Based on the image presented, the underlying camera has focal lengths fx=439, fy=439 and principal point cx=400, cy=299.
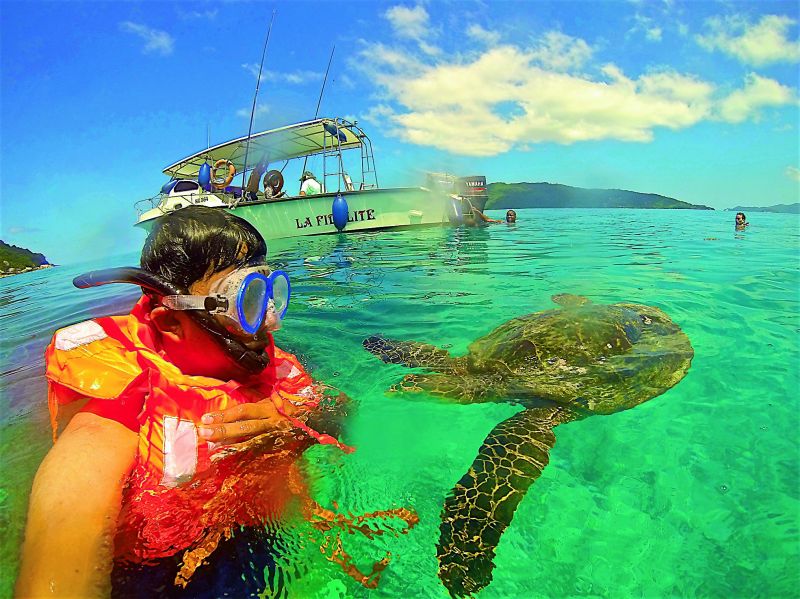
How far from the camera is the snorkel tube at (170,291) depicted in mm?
1659

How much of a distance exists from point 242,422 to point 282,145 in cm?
2043

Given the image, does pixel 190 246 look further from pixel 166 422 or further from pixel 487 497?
pixel 487 497

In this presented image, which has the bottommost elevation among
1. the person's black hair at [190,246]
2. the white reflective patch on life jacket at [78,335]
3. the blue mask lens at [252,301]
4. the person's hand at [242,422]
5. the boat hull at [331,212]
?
the person's hand at [242,422]

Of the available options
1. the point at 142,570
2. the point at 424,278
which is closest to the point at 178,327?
the point at 142,570

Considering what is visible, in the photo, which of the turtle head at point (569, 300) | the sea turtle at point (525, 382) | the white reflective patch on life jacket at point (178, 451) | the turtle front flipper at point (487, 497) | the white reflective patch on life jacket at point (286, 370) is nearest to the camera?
the white reflective patch on life jacket at point (178, 451)

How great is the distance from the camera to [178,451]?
1765mm

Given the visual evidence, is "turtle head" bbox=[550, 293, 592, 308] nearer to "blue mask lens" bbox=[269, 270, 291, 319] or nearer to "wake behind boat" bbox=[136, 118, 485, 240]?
"blue mask lens" bbox=[269, 270, 291, 319]

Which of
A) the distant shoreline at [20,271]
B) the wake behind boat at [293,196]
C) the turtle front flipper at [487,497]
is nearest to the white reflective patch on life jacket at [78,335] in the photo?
the turtle front flipper at [487,497]

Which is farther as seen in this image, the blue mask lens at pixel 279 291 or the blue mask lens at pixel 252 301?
the blue mask lens at pixel 279 291

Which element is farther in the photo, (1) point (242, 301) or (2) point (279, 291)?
(2) point (279, 291)

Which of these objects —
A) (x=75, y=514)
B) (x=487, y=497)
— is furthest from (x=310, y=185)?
(x=75, y=514)

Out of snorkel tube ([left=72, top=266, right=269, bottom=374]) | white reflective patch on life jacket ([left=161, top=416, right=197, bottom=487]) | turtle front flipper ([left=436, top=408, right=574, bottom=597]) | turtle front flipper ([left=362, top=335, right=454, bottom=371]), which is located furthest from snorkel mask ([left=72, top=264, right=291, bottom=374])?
turtle front flipper ([left=362, top=335, right=454, bottom=371])

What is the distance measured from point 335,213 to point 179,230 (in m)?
17.4

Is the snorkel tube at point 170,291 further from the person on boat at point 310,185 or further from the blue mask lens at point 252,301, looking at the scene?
the person on boat at point 310,185
